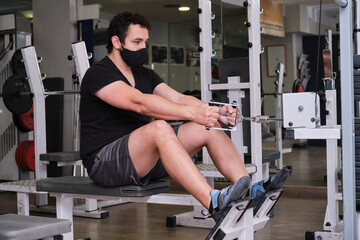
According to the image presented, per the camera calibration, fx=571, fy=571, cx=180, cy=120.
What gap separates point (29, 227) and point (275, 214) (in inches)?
94.5

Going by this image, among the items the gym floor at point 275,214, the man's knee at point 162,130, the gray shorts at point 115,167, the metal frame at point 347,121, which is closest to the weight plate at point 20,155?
the gym floor at point 275,214

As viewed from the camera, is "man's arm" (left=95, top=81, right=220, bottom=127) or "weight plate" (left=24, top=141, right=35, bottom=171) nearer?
"man's arm" (left=95, top=81, right=220, bottom=127)

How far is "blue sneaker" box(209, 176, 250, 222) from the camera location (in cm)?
225

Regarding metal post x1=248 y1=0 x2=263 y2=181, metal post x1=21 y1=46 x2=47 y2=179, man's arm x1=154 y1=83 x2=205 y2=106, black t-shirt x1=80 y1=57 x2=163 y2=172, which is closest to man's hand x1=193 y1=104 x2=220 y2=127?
black t-shirt x1=80 y1=57 x2=163 y2=172

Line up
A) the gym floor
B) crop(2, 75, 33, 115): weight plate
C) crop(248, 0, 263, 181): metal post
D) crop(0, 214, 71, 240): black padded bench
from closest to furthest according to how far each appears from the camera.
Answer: crop(0, 214, 71, 240): black padded bench
the gym floor
crop(248, 0, 263, 181): metal post
crop(2, 75, 33, 115): weight plate

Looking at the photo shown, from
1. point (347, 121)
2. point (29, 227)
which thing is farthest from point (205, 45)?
point (29, 227)

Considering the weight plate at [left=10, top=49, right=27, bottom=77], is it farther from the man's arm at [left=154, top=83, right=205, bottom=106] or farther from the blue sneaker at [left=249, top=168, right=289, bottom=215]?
the blue sneaker at [left=249, top=168, right=289, bottom=215]

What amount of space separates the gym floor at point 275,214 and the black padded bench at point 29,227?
119cm

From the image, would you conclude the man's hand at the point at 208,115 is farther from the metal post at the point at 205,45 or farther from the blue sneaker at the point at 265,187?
the metal post at the point at 205,45

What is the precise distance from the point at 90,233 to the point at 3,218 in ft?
4.27

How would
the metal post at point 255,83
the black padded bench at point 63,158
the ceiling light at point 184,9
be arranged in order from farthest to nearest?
the ceiling light at point 184,9 < the black padded bench at point 63,158 < the metal post at point 255,83

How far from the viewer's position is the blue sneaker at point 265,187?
250cm

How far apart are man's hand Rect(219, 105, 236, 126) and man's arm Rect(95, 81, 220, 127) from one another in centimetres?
4

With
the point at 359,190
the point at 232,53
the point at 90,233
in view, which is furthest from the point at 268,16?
the point at 359,190
